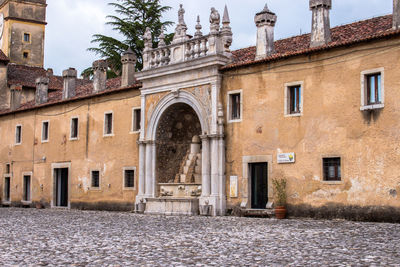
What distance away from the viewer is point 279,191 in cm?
2003

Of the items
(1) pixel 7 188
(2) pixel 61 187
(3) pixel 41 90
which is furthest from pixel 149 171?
(1) pixel 7 188

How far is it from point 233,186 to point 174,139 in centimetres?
534

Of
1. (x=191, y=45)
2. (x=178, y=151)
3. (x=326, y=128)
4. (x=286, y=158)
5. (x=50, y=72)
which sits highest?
(x=50, y=72)

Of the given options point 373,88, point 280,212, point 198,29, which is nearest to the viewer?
point 373,88

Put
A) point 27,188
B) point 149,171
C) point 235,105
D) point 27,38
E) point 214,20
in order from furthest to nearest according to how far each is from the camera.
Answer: point 27,38 < point 27,188 < point 149,171 < point 214,20 < point 235,105

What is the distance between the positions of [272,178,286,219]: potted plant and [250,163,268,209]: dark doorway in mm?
865

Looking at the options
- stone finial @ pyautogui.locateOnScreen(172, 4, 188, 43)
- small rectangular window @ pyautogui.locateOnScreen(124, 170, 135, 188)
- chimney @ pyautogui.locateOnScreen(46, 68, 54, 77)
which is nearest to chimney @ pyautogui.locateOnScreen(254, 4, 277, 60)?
stone finial @ pyautogui.locateOnScreen(172, 4, 188, 43)

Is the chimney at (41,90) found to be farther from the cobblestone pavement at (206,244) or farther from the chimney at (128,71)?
the cobblestone pavement at (206,244)

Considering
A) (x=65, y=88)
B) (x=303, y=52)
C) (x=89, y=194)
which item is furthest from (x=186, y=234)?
(x=65, y=88)

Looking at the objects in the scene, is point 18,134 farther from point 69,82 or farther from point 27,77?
point 27,77

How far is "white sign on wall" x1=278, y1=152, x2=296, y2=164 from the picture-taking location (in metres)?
20.0

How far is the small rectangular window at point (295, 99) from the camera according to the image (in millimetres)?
20266

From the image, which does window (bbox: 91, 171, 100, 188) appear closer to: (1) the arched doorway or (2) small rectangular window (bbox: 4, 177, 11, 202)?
(1) the arched doorway

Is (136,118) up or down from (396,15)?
down
